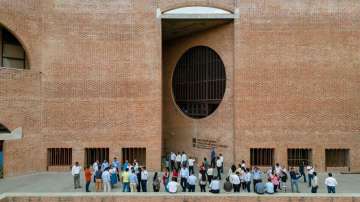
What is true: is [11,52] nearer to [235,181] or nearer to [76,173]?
[76,173]

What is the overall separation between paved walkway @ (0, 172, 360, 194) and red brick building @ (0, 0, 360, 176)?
3.59ft

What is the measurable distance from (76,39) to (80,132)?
4803 mm

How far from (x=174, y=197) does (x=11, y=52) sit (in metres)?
11.7

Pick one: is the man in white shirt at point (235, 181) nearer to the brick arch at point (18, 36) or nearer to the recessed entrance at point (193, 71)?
the recessed entrance at point (193, 71)

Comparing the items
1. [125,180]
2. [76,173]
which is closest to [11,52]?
[76,173]

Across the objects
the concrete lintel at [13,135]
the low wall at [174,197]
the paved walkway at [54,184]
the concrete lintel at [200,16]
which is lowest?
the paved walkway at [54,184]

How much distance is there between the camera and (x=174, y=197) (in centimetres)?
1180

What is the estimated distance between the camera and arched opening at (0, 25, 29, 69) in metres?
17.1

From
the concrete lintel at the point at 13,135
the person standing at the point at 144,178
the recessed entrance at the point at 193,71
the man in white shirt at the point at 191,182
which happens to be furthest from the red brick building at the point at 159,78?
the man in white shirt at the point at 191,182

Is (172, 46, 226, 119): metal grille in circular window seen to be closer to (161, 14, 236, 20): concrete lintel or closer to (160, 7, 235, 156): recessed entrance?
(160, 7, 235, 156): recessed entrance

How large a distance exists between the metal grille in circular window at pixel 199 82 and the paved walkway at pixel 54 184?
6032 millimetres

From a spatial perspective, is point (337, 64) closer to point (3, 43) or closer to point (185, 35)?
point (185, 35)

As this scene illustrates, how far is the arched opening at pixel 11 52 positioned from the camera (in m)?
17.1

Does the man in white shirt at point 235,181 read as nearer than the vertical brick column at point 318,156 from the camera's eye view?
Yes
